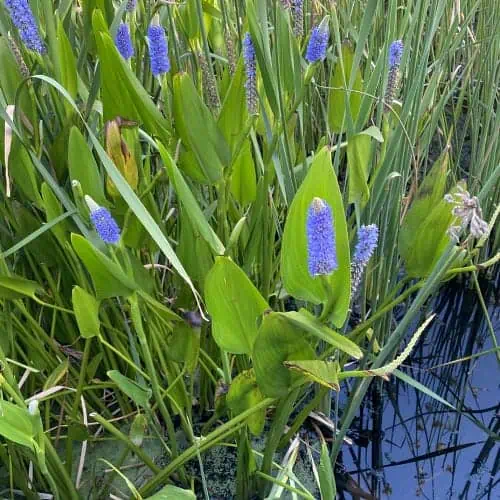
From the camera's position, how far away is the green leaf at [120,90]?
60 cm

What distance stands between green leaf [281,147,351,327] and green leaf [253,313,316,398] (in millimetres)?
38

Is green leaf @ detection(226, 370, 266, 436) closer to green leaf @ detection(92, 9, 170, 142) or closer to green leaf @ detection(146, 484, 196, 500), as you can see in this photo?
green leaf @ detection(146, 484, 196, 500)

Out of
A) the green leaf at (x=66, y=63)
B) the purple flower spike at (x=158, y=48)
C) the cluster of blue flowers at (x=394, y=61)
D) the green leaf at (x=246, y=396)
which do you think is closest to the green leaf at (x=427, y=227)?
the cluster of blue flowers at (x=394, y=61)

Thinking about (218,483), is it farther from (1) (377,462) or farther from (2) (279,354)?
(2) (279,354)

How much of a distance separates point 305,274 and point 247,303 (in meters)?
0.07

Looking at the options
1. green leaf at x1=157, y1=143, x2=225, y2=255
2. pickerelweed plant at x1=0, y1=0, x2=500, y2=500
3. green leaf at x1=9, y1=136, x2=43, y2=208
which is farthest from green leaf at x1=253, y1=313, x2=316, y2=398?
green leaf at x1=9, y1=136, x2=43, y2=208

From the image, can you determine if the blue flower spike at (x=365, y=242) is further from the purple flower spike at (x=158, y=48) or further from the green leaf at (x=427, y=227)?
the purple flower spike at (x=158, y=48)

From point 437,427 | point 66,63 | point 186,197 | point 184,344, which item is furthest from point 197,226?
point 437,427

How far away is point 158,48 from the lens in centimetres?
64

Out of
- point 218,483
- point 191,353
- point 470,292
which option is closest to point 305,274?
point 191,353

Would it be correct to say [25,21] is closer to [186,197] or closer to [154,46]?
[154,46]

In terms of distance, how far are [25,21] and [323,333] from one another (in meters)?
0.41

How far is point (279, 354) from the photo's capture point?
561mm

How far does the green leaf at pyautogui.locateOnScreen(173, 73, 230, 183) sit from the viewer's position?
0.61m
